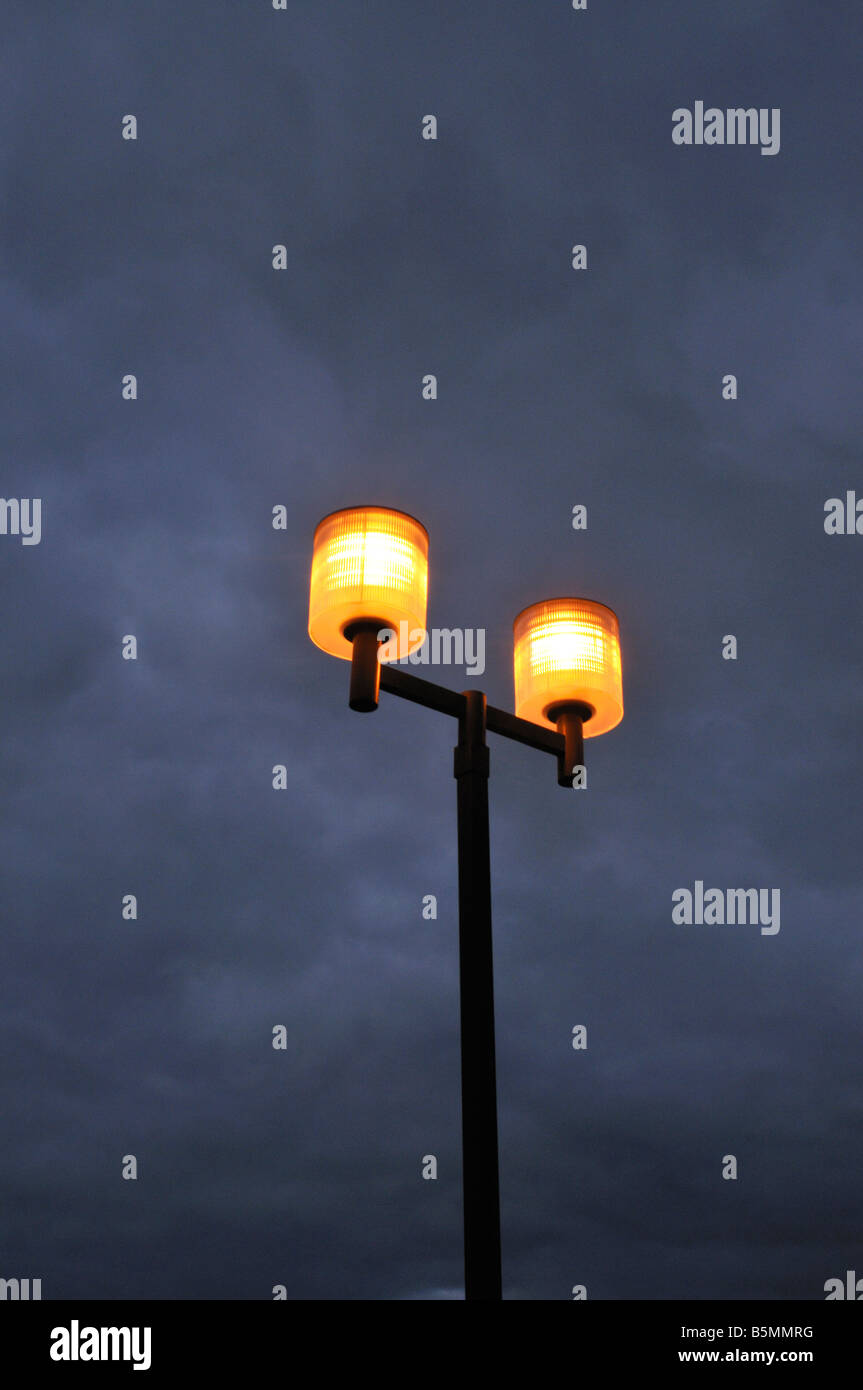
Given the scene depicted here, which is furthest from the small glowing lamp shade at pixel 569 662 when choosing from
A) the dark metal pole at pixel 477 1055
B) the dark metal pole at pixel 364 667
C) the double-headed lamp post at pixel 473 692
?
the dark metal pole at pixel 364 667

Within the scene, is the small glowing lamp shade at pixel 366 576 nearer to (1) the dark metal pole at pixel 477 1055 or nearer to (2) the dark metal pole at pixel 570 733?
(1) the dark metal pole at pixel 477 1055

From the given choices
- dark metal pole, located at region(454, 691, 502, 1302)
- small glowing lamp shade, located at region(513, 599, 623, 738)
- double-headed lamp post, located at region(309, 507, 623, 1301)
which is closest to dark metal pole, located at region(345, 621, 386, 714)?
double-headed lamp post, located at region(309, 507, 623, 1301)

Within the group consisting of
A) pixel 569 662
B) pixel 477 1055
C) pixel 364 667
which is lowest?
pixel 477 1055

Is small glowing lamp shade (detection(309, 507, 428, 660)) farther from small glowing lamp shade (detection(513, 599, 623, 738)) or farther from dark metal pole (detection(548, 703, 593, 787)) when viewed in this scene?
dark metal pole (detection(548, 703, 593, 787))

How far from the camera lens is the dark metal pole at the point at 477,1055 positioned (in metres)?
3.77

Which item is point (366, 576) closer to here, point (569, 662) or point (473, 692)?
point (473, 692)

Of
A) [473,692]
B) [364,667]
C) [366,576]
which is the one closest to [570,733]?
[473,692]

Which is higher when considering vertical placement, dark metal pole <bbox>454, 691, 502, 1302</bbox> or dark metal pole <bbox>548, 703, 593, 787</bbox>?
dark metal pole <bbox>548, 703, 593, 787</bbox>

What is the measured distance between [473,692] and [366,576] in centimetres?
79

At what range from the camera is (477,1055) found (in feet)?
12.9

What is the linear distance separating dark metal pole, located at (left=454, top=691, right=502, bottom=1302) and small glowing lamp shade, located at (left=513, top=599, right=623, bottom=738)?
85 centimetres

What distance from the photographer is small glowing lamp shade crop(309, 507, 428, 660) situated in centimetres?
446
